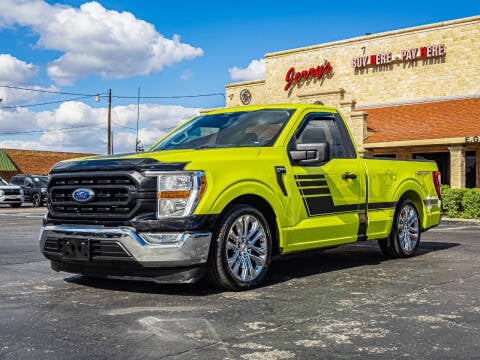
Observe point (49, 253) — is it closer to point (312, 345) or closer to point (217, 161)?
point (217, 161)

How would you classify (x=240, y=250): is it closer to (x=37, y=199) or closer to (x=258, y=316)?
(x=258, y=316)

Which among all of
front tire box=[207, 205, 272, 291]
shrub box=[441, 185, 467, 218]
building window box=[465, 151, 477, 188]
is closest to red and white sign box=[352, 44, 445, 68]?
building window box=[465, 151, 477, 188]

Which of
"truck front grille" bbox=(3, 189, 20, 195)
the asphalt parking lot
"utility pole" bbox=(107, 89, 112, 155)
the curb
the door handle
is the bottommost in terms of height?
the curb

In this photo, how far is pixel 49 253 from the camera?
673 cm

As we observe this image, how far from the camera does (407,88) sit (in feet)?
99.2

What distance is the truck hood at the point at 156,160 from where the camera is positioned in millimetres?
6164

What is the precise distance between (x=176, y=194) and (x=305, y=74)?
29.3 m

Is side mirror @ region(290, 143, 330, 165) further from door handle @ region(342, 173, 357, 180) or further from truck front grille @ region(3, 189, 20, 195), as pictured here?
truck front grille @ region(3, 189, 20, 195)

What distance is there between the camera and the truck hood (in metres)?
6.16

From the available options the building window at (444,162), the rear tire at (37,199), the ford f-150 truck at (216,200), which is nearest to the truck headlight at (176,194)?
the ford f-150 truck at (216,200)

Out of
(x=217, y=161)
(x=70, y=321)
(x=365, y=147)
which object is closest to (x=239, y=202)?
(x=217, y=161)

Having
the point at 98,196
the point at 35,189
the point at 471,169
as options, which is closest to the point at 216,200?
the point at 98,196

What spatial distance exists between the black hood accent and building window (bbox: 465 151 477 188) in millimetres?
22589

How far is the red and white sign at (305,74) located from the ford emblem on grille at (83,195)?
28254 mm
